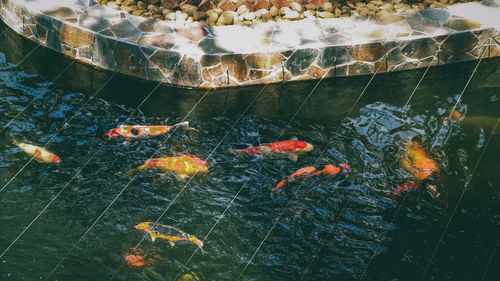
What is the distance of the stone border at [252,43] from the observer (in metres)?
6.82

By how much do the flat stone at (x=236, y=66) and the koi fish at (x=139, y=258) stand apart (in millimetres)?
3073

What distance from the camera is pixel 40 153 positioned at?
5.67 metres

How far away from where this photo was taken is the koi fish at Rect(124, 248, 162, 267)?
15.2 ft

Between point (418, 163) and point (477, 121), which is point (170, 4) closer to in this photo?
point (418, 163)

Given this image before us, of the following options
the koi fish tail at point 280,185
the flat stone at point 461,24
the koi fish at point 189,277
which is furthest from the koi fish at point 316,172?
the flat stone at point 461,24

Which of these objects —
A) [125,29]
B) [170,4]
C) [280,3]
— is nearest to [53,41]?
[125,29]

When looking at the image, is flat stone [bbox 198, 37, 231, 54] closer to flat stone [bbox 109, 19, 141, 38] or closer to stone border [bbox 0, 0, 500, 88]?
stone border [bbox 0, 0, 500, 88]

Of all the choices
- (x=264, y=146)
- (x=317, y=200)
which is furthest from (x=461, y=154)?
(x=264, y=146)

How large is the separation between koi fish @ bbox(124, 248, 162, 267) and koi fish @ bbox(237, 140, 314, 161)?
177 cm

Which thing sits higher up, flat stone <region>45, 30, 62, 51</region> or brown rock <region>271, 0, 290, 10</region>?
brown rock <region>271, 0, 290, 10</region>

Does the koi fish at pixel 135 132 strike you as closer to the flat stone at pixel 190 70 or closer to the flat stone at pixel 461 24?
the flat stone at pixel 190 70

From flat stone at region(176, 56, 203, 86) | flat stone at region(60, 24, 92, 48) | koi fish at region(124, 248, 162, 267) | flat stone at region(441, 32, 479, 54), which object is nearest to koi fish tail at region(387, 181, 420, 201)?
koi fish at region(124, 248, 162, 267)

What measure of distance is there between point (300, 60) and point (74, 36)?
3.35 m

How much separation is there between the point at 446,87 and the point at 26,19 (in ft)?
21.2
